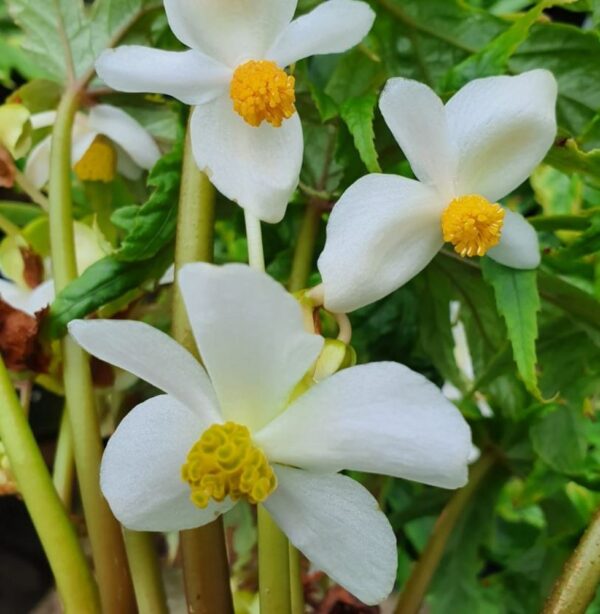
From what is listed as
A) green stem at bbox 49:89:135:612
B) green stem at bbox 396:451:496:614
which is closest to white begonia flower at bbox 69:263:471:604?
green stem at bbox 49:89:135:612

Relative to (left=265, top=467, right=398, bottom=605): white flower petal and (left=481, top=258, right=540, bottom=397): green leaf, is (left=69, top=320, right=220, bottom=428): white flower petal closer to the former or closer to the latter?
(left=265, top=467, right=398, bottom=605): white flower petal

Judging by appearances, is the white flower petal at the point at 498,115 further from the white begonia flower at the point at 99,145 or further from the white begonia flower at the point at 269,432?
the white begonia flower at the point at 99,145

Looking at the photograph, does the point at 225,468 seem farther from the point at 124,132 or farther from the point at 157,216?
the point at 124,132

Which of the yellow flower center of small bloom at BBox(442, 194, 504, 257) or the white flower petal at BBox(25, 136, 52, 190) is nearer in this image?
the yellow flower center of small bloom at BBox(442, 194, 504, 257)

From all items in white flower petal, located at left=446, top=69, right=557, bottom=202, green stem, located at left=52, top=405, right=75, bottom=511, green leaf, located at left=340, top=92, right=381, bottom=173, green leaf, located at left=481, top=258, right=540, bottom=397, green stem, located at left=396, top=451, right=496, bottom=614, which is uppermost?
white flower petal, located at left=446, top=69, right=557, bottom=202

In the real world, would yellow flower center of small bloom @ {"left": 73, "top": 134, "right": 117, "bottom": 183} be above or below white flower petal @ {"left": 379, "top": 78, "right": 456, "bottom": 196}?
below

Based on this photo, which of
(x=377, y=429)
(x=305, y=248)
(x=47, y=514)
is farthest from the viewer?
(x=305, y=248)


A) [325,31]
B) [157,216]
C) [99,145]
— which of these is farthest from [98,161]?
[325,31]
